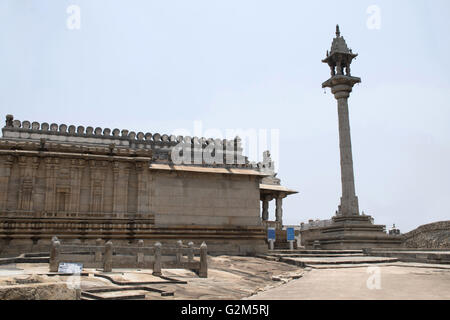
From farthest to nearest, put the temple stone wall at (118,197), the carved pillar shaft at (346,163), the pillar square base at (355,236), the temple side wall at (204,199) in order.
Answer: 1. the carved pillar shaft at (346,163)
2. the pillar square base at (355,236)
3. the temple side wall at (204,199)
4. the temple stone wall at (118,197)

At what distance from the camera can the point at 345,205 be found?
40312 mm

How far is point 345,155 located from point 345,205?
481 cm

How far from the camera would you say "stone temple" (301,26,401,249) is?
121 feet

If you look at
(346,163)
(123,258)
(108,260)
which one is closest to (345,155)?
(346,163)

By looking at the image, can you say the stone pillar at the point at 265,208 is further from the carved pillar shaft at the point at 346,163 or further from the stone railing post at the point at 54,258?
the stone railing post at the point at 54,258

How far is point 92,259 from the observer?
18.7 meters

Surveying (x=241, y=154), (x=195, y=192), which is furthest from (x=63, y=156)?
(x=241, y=154)

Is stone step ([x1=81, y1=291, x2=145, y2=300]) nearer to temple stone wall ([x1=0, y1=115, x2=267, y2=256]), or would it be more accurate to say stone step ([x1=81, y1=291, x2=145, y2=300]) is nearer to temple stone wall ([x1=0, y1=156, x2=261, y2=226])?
temple stone wall ([x1=0, y1=115, x2=267, y2=256])

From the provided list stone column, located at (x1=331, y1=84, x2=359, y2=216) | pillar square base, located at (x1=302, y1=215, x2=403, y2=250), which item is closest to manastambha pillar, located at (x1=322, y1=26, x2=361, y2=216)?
stone column, located at (x1=331, y1=84, x2=359, y2=216)

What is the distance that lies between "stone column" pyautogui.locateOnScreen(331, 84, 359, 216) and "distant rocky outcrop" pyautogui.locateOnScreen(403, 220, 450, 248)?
1043cm

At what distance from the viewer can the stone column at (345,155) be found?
40125 mm

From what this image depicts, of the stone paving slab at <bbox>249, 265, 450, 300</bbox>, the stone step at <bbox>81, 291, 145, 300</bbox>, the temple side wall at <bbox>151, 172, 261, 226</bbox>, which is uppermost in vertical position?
the temple side wall at <bbox>151, 172, 261, 226</bbox>

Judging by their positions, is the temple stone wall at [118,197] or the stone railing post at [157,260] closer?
the stone railing post at [157,260]

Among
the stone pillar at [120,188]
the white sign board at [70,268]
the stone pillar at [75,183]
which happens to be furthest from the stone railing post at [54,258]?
the stone pillar at [120,188]
